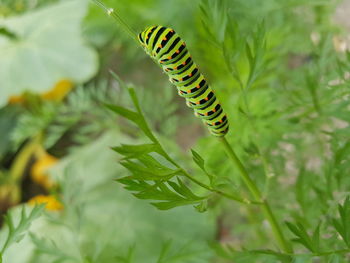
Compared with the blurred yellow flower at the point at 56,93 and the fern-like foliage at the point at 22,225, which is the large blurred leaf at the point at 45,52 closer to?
the blurred yellow flower at the point at 56,93

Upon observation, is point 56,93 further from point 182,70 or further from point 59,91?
point 182,70

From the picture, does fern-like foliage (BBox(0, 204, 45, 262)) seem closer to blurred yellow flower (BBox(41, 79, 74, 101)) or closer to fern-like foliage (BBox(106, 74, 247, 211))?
fern-like foliage (BBox(106, 74, 247, 211))

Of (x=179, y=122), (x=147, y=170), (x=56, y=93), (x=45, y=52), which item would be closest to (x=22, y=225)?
(x=147, y=170)

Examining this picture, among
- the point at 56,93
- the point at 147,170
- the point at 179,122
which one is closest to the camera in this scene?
the point at 147,170

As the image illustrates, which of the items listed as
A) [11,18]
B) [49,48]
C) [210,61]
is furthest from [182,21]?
[11,18]

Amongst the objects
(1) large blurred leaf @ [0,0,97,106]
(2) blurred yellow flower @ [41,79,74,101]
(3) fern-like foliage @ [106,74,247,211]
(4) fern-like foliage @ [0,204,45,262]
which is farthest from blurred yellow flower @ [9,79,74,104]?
(3) fern-like foliage @ [106,74,247,211]

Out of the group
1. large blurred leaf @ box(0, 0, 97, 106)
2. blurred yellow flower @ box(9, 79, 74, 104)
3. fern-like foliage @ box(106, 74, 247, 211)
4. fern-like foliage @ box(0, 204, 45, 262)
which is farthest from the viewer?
blurred yellow flower @ box(9, 79, 74, 104)

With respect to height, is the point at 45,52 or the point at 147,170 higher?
the point at 45,52
